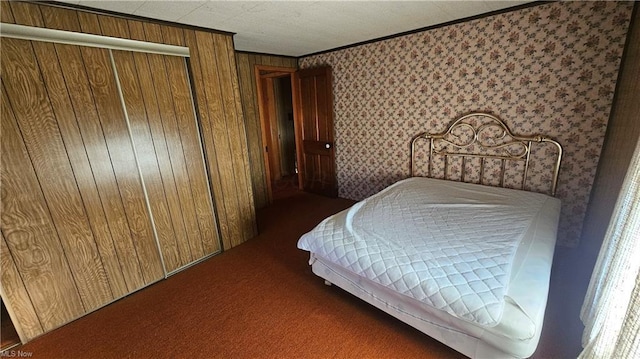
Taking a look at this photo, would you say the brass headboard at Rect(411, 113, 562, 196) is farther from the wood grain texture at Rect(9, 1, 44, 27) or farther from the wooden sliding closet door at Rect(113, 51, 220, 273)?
the wood grain texture at Rect(9, 1, 44, 27)

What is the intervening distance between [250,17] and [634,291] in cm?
287

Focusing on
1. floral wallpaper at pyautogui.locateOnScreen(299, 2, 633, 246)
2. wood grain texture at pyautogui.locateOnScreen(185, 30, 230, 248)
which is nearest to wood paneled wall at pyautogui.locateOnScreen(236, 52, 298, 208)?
wood grain texture at pyautogui.locateOnScreen(185, 30, 230, 248)

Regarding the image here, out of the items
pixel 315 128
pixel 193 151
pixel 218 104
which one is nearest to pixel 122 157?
pixel 193 151

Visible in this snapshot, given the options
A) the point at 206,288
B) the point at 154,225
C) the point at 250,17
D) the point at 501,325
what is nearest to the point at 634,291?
the point at 501,325

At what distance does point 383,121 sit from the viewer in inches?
135

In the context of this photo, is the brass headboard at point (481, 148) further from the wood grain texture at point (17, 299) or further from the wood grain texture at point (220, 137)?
the wood grain texture at point (17, 299)

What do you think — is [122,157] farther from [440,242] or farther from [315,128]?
[315,128]

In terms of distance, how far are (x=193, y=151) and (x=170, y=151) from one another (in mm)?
205

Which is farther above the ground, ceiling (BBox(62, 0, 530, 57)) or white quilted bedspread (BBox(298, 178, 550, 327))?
ceiling (BBox(62, 0, 530, 57))

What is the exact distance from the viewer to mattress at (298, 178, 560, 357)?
48.8 inches

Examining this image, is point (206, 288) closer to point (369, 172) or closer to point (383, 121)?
point (369, 172)

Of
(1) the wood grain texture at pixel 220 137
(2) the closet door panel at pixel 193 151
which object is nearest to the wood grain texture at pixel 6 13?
(2) the closet door panel at pixel 193 151

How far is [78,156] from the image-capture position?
1.87 meters

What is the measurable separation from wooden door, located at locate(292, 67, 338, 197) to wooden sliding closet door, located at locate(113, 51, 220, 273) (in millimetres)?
2009
